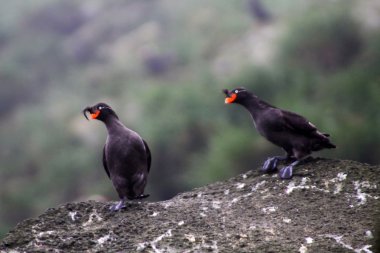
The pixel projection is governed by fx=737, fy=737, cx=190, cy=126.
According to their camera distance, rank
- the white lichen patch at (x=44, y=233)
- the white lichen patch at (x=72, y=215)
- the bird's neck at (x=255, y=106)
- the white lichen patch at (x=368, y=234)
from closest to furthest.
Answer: the white lichen patch at (x=368, y=234) → the white lichen patch at (x=44, y=233) → the white lichen patch at (x=72, y=215) → the bird's neck at (x=255, y=106)

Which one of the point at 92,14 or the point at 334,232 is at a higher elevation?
the point at 92,14

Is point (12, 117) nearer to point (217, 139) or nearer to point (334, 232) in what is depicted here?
point (217, 139)

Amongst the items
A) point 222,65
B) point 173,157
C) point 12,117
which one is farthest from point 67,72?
point 173,157

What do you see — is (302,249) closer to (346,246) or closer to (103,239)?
(346,246)

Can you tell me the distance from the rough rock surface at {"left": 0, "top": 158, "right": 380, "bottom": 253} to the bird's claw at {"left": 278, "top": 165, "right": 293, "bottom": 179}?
0.07 m

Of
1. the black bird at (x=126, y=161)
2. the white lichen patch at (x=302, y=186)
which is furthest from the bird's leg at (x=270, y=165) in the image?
the black bird at (x=126, y=161)

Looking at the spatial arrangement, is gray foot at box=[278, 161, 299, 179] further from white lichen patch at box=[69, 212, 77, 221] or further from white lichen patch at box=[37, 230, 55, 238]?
white lichen patch at box=[37, 230, 55, 238]

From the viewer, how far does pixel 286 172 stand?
7.96 m

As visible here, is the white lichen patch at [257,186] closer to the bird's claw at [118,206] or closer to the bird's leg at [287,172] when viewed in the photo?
the bird's leg at [287,172]

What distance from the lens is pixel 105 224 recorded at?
7023 mm

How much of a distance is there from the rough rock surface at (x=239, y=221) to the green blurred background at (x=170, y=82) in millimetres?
20080

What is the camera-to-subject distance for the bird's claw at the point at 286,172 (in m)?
7.88

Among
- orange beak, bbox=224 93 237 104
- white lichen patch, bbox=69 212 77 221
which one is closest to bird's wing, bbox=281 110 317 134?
orange beak, bbox=224 93 237 104

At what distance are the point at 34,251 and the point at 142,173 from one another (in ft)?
6.42
